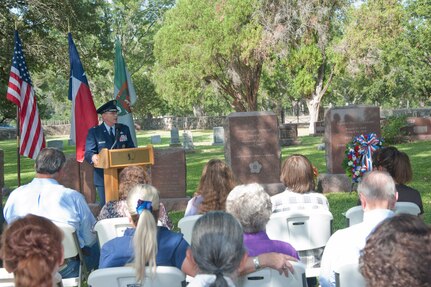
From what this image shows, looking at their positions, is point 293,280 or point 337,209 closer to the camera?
point 293,280

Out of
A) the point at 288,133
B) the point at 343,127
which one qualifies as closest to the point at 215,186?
the point at 343,127

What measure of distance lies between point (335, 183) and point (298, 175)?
6919mm

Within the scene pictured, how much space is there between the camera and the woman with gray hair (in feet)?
12.0

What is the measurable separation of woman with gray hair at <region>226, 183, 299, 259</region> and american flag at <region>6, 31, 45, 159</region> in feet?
21.2

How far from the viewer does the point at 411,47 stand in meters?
39.4

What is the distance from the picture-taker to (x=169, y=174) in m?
10.9

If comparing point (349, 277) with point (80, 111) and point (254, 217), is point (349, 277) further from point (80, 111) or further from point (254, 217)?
point (80, 111)

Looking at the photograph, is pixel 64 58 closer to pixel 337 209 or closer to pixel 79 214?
pixel 337 209

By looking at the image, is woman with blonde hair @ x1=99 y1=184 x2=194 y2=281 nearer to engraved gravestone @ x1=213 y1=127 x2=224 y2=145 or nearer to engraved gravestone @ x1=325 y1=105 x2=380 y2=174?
engraved gravestone @ x1=325 y1=105 x2=380 y2=174

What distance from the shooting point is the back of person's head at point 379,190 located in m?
3.78

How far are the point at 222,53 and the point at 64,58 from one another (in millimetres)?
12665

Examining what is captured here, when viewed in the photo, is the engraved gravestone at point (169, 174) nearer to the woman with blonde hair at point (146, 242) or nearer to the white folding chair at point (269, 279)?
the woman with blonde hair at point (146, 242)

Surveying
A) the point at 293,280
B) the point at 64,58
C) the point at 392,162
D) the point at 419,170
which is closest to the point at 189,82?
the point at 64,58

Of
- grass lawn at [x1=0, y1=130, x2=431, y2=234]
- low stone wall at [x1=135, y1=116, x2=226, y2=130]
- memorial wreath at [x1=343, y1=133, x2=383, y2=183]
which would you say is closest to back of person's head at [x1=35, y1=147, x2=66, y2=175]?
grass lawn at [x1=0, y1=130, x2=431, y2=234]
